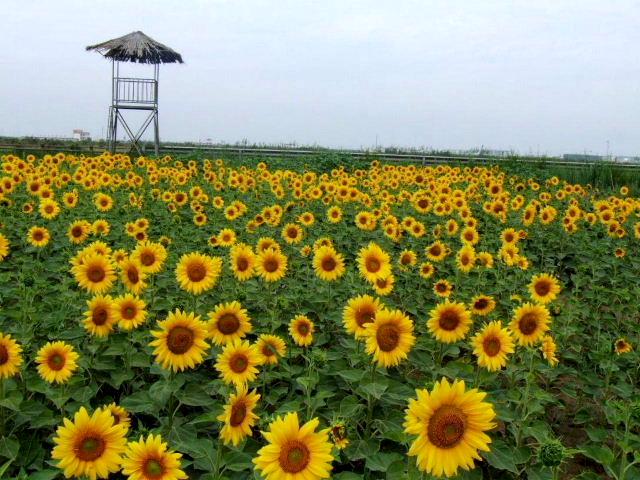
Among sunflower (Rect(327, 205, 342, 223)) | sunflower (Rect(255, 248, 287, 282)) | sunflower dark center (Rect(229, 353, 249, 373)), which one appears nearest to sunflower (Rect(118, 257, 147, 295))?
sunflower (Rect(255, 248, 287, 282))

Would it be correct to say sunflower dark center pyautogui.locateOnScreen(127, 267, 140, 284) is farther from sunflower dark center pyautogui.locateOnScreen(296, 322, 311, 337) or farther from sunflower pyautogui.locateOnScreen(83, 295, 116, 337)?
sunflower dark center pyautogui.locateOnScreen(296, 322, 311, 337)

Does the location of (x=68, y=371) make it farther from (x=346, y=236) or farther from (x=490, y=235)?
(x=490, y=235)

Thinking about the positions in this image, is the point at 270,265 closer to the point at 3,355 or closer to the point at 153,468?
the point at 3,355

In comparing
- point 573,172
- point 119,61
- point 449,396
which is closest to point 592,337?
point 449,396

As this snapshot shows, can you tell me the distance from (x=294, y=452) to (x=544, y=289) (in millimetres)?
2635

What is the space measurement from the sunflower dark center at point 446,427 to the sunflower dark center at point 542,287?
7.77ft

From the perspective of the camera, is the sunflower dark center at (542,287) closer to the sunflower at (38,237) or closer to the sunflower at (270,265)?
the sunflower at (270,265)

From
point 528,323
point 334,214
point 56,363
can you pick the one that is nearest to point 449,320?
point 528,323

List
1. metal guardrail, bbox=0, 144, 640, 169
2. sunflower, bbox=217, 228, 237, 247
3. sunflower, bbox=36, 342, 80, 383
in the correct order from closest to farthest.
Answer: sunflower, bbox=36, 342, 80, 383 < sunflower, bbox=217, 228, 237, 247 < metal guardrail, bbox=0, 144, 640, 169

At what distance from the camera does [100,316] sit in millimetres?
3006

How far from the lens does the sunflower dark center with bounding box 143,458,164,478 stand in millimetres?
1855

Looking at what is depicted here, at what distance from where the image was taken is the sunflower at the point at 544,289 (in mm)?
3844

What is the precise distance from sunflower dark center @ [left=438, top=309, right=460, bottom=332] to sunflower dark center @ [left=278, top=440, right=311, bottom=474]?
1399 millimetres

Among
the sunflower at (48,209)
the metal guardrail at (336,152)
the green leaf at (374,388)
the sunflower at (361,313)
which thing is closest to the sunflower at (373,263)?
the sunflower at (361,313)
